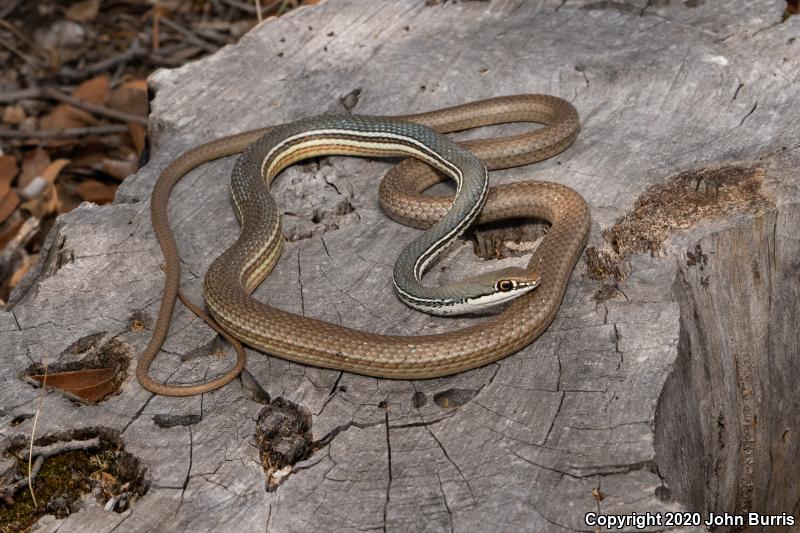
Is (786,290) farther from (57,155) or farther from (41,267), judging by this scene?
(57,155)

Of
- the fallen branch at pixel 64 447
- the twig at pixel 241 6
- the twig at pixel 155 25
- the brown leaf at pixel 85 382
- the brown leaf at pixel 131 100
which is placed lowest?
the brown leaf at pixel 131 100

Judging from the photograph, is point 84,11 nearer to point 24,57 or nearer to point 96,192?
point 24,57

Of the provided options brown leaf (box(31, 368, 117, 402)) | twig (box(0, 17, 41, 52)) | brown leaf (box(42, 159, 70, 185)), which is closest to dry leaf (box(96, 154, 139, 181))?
brown leaf (box(42, 159, 70, 185))

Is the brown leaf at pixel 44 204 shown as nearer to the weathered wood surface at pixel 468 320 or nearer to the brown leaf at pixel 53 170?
the brown leaf at pixel 53 170

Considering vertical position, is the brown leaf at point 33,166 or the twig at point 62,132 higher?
the twig at point 62,132

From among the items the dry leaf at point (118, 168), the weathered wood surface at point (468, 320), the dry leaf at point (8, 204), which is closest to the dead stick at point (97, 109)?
the dry leaf at point (118, 168)

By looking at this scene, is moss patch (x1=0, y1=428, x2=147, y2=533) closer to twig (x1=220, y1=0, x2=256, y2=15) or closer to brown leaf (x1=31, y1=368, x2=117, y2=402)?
brown leaf (x1=31, y1=368, x2=117, y2=402)

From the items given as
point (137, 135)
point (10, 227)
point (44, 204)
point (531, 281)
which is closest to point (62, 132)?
point (137, 135)

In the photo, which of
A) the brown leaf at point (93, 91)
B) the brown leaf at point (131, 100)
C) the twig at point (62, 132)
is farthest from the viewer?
the brown leaf at point (93, 91)
